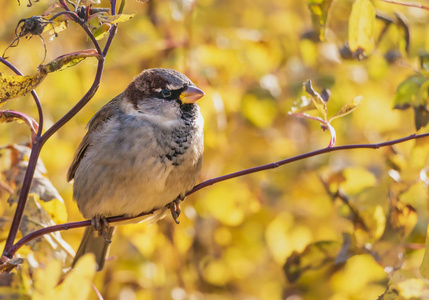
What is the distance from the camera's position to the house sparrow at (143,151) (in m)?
1.71

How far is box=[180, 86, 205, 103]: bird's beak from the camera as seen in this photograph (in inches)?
70.6

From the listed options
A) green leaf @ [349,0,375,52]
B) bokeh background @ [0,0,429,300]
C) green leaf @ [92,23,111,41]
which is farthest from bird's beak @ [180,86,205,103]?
green leaf @ [92,23,111,41]

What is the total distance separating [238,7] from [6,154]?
1536 mm

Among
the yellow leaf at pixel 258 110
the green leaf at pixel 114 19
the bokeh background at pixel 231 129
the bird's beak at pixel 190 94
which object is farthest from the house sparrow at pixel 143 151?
the green leaf at pixel 114 19

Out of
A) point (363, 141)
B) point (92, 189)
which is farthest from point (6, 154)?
point (363, 141)

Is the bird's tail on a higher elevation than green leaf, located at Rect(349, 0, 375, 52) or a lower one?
lower

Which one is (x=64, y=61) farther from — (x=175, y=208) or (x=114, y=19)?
(x=175, y=208)

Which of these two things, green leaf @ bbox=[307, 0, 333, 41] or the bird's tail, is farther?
the bird's tail

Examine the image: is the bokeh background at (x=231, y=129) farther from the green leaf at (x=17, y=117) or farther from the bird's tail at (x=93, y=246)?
the green leaf at (x=17, y=117)

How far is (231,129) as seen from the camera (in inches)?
92.1

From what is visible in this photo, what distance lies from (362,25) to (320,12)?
105mm

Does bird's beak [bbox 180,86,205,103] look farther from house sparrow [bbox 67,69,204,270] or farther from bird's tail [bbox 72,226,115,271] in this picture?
bird's tail [bbox 72,226,115,271]

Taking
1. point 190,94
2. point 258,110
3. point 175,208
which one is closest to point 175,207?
point 175,208

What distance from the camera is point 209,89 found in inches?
80.8
